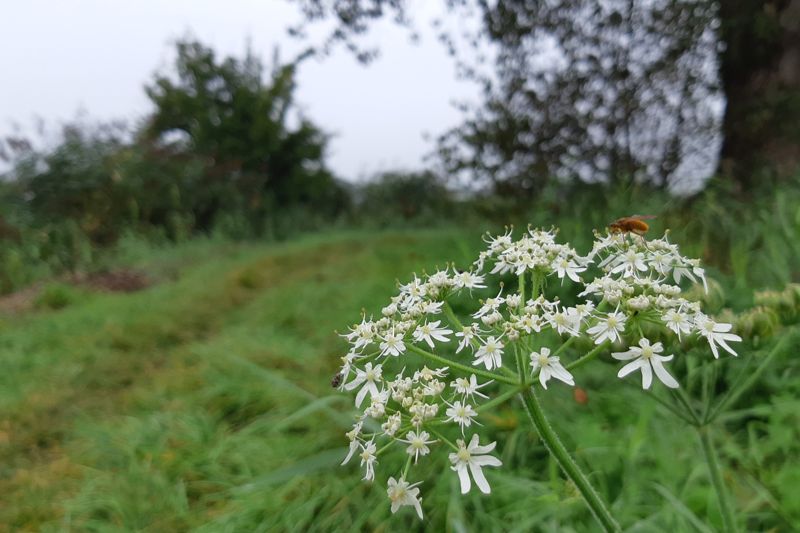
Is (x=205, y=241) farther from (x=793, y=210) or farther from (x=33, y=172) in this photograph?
(x=793, y=210)

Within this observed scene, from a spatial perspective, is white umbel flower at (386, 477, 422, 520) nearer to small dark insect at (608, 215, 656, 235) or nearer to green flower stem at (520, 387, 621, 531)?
green flower stem at (520, 387, 621, 531)

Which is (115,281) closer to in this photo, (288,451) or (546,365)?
(288,451)

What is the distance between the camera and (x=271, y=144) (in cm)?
1380

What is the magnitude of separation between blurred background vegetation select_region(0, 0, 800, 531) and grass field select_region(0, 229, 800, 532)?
13 mm

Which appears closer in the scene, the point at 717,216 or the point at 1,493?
the point at 1,493

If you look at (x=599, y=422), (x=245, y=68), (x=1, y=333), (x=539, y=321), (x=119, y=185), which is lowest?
(x=599, y=422)

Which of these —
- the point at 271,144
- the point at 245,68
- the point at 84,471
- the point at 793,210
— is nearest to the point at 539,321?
the point at 84,471

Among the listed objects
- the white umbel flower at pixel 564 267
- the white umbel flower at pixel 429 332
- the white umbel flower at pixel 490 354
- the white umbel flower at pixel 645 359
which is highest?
the white umbel flower at pixel 564 267

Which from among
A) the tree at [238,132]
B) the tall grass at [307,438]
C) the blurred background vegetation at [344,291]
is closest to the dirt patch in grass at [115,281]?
the blurred background vegetation at [344,291]

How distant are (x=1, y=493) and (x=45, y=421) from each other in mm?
756

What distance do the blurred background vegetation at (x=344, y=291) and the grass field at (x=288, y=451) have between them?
13 mm

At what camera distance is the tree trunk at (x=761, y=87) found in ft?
16.3

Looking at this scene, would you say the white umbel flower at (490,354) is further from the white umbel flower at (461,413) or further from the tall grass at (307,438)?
the tall grass at (307,438)

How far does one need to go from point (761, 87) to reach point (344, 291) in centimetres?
430
